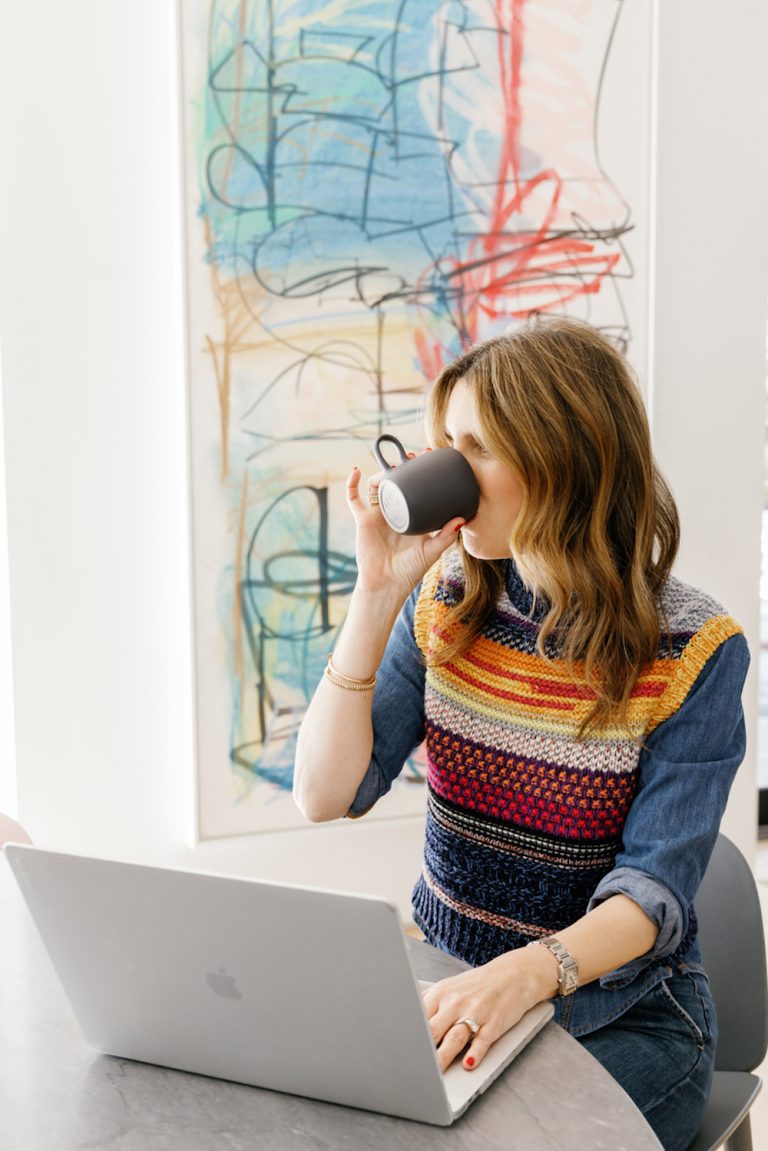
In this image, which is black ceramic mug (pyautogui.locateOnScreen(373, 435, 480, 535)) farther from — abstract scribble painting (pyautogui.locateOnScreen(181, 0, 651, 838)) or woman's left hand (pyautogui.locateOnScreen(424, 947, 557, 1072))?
abstract scribble painting (pyautogui.locateOnScreen(181, 0, 651, 838))

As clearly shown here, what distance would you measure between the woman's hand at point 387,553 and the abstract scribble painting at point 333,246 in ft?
3.57

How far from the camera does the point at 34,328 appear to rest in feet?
7.66

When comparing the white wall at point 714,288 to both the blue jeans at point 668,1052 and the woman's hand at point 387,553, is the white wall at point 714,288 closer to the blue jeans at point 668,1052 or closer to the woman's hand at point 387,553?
the woman's hand at point 387,553

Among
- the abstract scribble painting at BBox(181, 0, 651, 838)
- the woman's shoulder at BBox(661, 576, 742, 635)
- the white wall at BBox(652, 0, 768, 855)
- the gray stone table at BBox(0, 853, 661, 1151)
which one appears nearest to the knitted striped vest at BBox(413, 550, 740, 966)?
the woman's shoulder at BBox(661, 576, 742, 635)

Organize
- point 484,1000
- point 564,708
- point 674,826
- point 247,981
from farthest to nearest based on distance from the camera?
1. point 564,708
2. point 674,826
3. point 484,1000
4. point 247,981

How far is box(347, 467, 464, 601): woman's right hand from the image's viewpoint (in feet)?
4.64

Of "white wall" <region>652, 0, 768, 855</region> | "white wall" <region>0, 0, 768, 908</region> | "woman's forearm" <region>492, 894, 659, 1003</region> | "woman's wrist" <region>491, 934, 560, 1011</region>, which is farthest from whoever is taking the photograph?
"white wall" <region>652, 0, 768, 855</region>

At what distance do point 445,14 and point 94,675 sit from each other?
1.55 meters

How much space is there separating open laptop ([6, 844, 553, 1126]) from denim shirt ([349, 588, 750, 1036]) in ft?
1.16

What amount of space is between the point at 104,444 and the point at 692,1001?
1.60 meters

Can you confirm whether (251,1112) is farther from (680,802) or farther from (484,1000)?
(680,802)

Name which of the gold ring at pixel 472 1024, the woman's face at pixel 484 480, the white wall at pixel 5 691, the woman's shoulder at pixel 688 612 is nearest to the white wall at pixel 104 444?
the white wall at pixel 5 691

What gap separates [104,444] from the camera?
2.42 metres

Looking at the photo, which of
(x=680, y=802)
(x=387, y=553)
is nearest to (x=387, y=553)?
(x=387, y=553)
